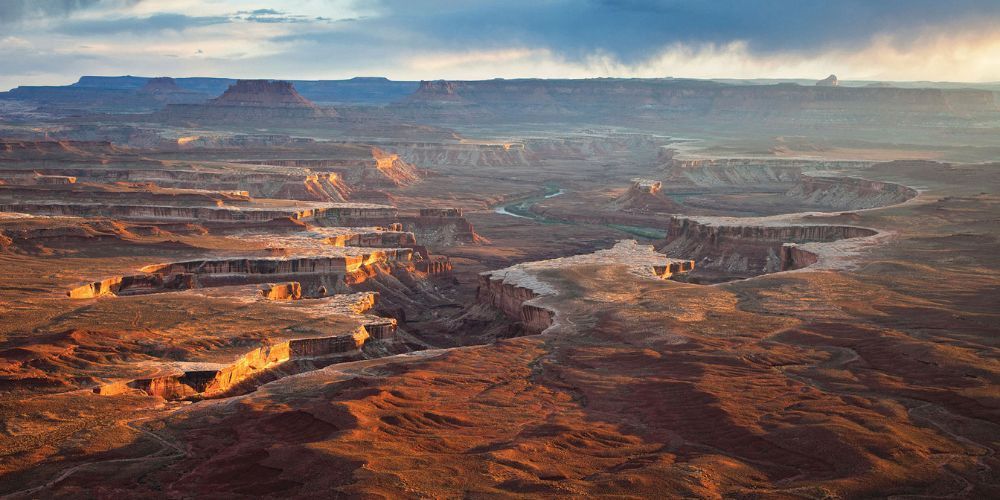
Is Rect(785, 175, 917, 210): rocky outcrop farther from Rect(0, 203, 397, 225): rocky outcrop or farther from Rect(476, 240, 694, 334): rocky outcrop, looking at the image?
Rect(0, 203, 397, 225): rocky outcrop

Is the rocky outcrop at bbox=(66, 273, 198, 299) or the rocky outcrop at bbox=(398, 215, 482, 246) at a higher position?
the rocky outcrop at bbox=(66, 273, 198, 299)

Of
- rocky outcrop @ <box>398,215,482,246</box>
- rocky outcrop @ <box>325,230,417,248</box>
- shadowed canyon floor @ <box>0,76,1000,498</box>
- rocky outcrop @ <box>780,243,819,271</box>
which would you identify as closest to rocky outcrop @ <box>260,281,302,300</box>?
shadowed canyon floor @ <box>0,76,1000,498</box>

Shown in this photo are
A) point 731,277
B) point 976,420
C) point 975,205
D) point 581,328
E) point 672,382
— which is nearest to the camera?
point 976,420

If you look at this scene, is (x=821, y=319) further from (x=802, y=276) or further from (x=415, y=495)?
(x=415, y=495)

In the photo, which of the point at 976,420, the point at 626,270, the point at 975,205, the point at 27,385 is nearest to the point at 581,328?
the point at 626,270

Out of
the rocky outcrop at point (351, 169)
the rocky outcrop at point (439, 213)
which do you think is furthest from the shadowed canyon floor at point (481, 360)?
the rocky outcrop at point (351, 169)

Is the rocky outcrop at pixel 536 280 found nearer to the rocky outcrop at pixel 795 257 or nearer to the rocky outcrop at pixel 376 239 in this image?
the rocky outcrop at pixel 795 257

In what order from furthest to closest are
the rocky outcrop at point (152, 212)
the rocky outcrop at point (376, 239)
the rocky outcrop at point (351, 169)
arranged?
the rocky outcrop at point (351, 169) → the rocky outcrop at point (152, 212) → the rocky outcrop at point (376, 239)

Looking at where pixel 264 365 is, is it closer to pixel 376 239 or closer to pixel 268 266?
pixel 268 266
